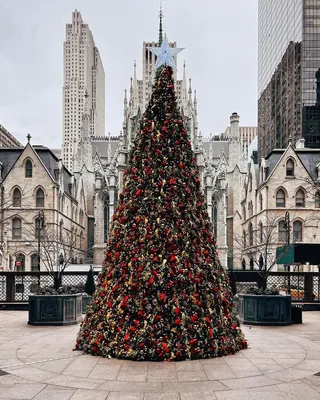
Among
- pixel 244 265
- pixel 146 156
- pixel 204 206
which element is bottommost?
pixel 244 265

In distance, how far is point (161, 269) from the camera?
9.74 metres

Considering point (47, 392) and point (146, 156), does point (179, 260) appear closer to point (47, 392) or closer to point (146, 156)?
point (146, 156)

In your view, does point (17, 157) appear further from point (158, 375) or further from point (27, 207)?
point (158, 375)

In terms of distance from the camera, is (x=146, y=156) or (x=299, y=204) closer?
(x=146, y=156)

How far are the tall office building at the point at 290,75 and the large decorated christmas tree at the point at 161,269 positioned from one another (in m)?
68.5

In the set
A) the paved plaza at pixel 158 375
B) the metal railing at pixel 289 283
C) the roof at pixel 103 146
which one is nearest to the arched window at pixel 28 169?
the metal railing at pixel 289 283

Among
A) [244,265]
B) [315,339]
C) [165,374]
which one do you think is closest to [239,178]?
[244,265]

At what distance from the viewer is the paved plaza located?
7.26m

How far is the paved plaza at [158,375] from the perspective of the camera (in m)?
7.26

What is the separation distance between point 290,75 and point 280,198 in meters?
44.4

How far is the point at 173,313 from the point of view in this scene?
951 cm

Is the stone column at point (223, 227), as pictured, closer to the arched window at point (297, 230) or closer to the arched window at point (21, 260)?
the arched window at point (297, 230)

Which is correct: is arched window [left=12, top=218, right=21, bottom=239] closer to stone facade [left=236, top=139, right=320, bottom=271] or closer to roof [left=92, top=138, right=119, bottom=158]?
stone facade [left=236, top=139, right=320, bottom=271]

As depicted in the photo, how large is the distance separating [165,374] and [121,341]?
149 centimetres
